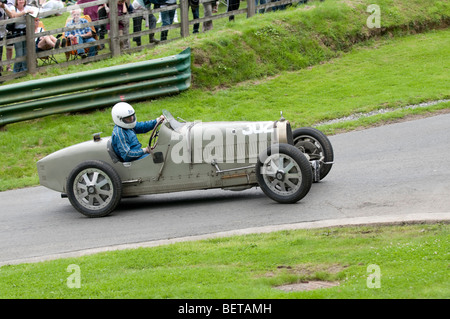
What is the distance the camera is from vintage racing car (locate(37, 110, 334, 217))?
31.9 ft

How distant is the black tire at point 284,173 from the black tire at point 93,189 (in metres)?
1.99

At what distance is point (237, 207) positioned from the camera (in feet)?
31.7

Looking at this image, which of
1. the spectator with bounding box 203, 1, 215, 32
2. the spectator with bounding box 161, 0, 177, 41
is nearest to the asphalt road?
the spectator with bounding box 161, 0, 177, 41

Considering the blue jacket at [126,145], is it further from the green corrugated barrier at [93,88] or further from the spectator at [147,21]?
the spectator at [147,21]

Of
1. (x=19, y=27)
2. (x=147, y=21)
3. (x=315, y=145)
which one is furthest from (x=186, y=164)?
(x=147, y=21)

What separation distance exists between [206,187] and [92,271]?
2819 millimetres

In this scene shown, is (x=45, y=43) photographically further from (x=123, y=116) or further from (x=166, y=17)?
(x=123, y=116)

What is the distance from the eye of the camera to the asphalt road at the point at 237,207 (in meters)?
8.82

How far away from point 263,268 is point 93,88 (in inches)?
338

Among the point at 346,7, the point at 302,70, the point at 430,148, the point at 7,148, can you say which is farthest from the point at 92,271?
the point at 346,7

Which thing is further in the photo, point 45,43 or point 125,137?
point 45,43

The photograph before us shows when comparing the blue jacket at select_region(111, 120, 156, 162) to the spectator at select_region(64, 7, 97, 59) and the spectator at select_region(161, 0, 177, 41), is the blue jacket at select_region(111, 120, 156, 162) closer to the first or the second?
Result: the spectator at select_region(64, 7, 97, 59)

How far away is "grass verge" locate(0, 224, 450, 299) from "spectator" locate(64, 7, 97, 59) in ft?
32.8

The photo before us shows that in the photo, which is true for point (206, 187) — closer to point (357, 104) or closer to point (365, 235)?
point (365, 235)
